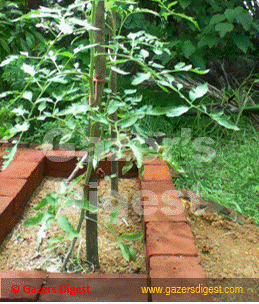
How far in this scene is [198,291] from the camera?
3.74 feet

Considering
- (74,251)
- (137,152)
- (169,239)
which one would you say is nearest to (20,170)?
(74,251)

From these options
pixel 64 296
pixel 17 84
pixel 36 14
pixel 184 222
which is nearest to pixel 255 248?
pixel 184 222

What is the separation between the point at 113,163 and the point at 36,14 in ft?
2.92

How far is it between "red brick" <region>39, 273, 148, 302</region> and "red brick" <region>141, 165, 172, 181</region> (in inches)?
27.8

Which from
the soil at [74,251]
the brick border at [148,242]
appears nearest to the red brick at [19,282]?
the brick border at [148,242]

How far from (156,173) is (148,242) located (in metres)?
0.66

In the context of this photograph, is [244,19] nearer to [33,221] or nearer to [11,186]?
[11,186]

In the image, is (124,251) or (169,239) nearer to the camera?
(124,251)

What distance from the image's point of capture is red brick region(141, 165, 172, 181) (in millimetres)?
1930

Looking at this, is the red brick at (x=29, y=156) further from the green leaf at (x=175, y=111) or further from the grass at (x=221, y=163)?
the green leaf at (x=175, y=111)

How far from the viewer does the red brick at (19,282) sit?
115cm

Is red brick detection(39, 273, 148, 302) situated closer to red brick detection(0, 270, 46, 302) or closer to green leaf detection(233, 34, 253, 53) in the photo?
red brick detection(0, 270, 46, 302)

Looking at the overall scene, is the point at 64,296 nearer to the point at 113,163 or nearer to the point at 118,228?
the point at 118,228

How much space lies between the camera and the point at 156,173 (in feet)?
6.54
